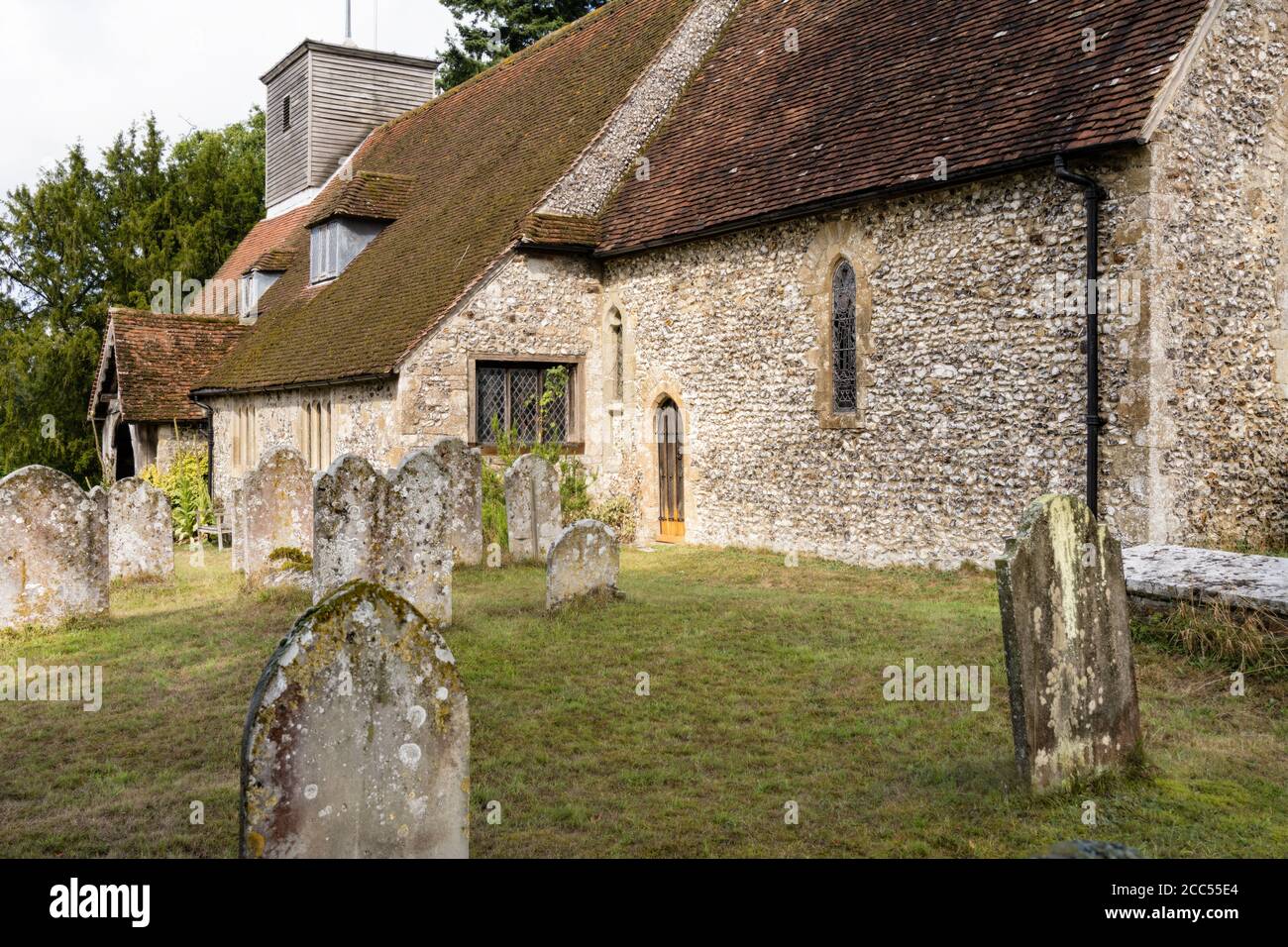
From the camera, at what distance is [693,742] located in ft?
21.7

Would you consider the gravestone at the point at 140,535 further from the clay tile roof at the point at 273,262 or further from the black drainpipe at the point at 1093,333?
the clay tile roof at the point at 273,262

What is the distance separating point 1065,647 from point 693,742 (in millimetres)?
2295

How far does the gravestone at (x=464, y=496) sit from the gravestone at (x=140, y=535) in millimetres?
3415

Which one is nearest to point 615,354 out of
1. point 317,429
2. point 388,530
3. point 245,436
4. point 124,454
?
point 317,429

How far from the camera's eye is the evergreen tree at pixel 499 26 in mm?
34594

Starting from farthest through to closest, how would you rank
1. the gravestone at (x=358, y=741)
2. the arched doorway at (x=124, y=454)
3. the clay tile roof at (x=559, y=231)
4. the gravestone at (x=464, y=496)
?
1. the arched doorway at (x=124, y=454)
2. the clay tile roof at (x=559, y=231)
3. the gravestone at (x=464, y=496)
4. the gravestone at (x=358, y=741)

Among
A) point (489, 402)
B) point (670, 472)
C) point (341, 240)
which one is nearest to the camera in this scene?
point (489, 402)

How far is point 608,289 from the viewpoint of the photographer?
17.7 metres

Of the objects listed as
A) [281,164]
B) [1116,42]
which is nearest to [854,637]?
[1116,42]

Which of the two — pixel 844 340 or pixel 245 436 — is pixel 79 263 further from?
pixel 844 340

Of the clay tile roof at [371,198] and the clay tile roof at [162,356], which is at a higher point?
the clay tile roof at [371,198]

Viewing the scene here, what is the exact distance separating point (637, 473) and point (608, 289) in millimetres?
3021

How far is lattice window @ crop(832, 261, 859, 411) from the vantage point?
13.8m

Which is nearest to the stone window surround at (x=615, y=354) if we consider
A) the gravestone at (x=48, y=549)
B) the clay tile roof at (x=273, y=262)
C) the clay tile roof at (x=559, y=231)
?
the clay tile roof at (x=559, y=231)
